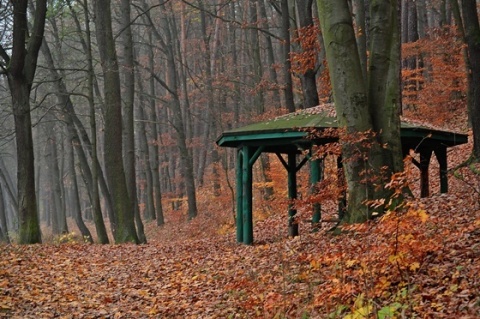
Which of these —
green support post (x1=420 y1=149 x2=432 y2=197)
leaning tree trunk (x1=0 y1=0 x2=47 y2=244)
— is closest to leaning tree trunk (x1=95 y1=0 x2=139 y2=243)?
leaning tree trunk (x1=0 y1=0 x2=47 y2=244)

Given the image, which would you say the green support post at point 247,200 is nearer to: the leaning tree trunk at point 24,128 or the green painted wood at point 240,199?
the green painted wood at point 240,199

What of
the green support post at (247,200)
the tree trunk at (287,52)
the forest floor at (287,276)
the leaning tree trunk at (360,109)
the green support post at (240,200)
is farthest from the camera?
the tree trunk at (287,52)

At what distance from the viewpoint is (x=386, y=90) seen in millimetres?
10203

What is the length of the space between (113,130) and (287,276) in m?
10.8

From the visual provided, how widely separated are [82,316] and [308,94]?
10.6m

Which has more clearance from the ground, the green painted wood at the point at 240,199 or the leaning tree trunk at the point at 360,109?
the leaning tree trunk at the point at 360,109

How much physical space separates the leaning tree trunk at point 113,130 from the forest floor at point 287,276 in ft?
10.8

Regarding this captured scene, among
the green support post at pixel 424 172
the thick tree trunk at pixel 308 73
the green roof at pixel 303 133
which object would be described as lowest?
the green support post at pixel 424 172

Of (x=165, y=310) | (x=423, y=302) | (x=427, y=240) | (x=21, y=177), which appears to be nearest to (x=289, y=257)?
(x=165, y=310)

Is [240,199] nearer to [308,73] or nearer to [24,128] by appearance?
[308,73]

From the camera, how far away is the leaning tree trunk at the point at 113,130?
17.8 m

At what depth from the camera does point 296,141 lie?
40.2ft

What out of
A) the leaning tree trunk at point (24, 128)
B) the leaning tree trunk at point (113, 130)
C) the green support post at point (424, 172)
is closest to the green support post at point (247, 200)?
the green support post at point (424, 172)

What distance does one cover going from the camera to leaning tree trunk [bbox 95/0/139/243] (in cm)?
1777
